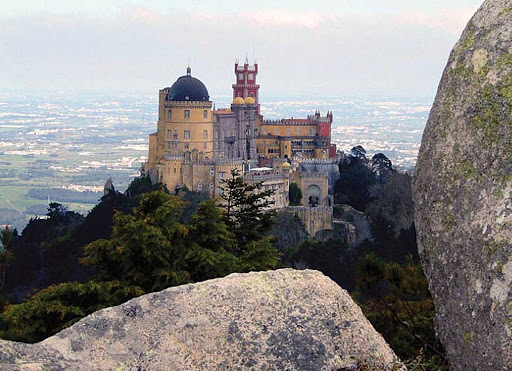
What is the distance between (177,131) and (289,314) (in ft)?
160

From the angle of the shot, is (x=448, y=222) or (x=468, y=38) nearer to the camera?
(x=448, y=222)

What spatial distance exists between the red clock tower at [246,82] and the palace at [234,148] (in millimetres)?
6161

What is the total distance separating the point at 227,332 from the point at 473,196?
1.46 meters

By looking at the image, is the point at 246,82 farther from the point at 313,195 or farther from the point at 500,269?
the point at 500,269

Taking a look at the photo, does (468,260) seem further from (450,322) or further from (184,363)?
(184,363)

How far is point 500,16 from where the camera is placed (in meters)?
4.44

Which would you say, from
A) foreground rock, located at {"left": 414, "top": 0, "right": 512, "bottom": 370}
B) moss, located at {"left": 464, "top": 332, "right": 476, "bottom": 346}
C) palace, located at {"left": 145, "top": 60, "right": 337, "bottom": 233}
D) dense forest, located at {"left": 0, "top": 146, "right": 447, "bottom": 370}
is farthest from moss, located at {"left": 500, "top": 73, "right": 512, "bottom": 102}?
palace, located at {"left": 145, "top": 60, "right": 337, "bottom": 233}

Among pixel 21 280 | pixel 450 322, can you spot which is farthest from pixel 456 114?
pixel 21 280

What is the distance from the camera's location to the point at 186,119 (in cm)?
5347

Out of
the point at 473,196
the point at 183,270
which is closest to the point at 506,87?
the point at 473,196

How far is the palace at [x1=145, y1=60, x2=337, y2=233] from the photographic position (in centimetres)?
4831

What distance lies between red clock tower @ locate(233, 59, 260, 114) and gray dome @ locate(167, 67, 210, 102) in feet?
41.9

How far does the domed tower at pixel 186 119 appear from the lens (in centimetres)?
5325

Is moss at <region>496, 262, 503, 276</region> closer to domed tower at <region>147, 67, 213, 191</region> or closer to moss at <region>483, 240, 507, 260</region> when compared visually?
moss at <region>483, 240, 507, 260</region>
